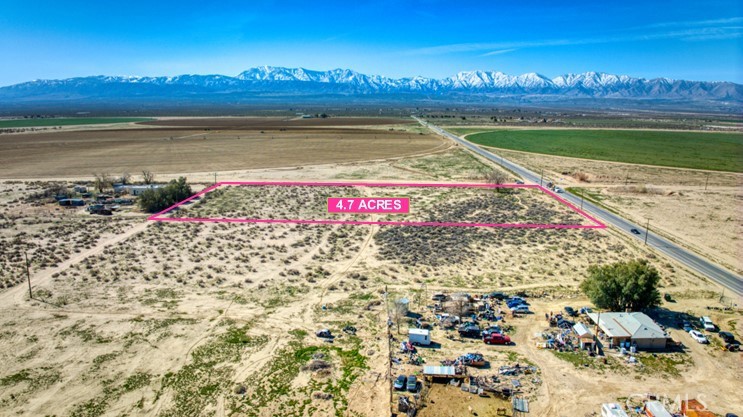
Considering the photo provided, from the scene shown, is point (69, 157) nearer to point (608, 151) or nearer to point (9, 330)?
point (9, 330)

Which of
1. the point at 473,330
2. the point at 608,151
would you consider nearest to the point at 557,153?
the point at 608,151

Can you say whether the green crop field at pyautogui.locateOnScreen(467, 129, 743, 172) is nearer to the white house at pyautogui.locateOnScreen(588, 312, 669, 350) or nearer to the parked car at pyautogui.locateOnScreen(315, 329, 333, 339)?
the white house at pyautogui.locateOnScreen(588, 312, 669, 350)

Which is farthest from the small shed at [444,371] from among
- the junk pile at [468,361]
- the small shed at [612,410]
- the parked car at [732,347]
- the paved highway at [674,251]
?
the paved highway at [674,251]

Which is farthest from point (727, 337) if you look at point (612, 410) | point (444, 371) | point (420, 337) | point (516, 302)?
point (420, 337)

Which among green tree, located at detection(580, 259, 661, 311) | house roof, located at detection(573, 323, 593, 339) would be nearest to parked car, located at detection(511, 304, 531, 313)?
house roof, located at detection(573, 323, 593, 339)

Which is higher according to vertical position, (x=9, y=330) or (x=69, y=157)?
(x=69, y=157)

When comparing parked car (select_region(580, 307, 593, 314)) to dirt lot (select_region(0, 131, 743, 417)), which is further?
parked car (select_region(580, 307, 593, 314))

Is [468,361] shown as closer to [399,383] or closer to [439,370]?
[439,370]
